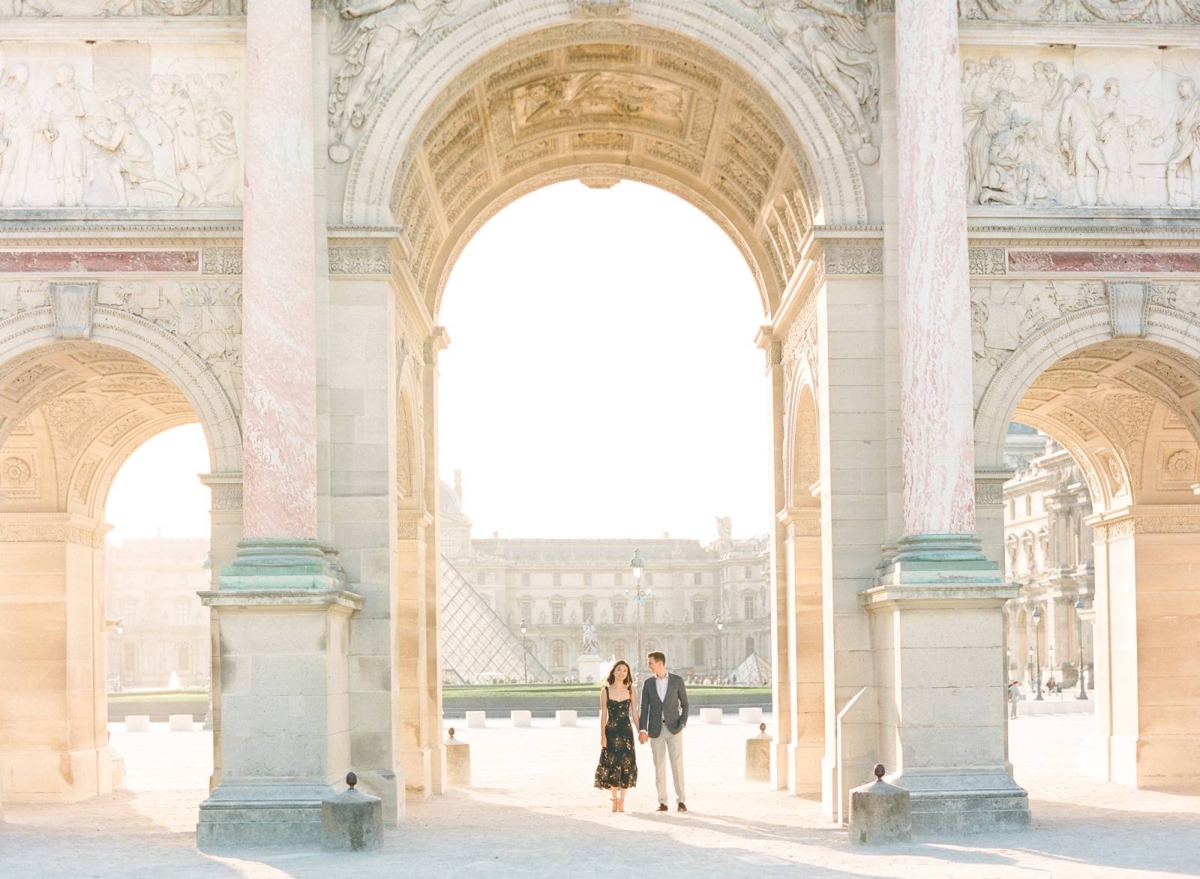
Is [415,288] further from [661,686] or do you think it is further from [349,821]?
[349,821]

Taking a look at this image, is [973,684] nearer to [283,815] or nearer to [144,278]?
[283,815]

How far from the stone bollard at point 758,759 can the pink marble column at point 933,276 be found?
8748mm

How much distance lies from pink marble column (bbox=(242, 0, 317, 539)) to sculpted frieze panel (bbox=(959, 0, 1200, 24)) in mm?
9074

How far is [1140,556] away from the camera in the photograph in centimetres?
2823

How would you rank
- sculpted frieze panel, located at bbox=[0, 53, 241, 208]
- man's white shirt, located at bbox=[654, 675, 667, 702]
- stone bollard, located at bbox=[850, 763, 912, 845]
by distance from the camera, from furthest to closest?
man's white shirt, located at bbox=[654, 675, 667, 702] → sculpted frieze panel, located at bbox=[0, 53, 241, 208] → stone bollard, located at bbox=[850, 763, 912, 845]

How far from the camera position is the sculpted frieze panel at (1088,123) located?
23.6 m

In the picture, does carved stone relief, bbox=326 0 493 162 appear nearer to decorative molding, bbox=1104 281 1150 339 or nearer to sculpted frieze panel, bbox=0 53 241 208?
sculpted frieze panel, bbox=0 53 241 208

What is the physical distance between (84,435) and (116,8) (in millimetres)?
8156

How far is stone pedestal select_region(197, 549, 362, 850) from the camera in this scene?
66.6 ft

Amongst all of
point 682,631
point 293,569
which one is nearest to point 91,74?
point 293,569

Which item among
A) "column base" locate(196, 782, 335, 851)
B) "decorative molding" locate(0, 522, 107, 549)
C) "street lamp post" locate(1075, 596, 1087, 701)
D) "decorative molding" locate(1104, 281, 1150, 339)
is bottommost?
"street lamp post" locate(1075, 596, 1087, 701)

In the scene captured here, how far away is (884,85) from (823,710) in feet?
31.8

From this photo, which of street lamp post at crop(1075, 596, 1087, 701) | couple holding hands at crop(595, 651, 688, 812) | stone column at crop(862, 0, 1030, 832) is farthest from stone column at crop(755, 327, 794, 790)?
street lamp post at crop(1075, 596, 1087, 701)

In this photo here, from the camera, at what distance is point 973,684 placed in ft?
68.9
